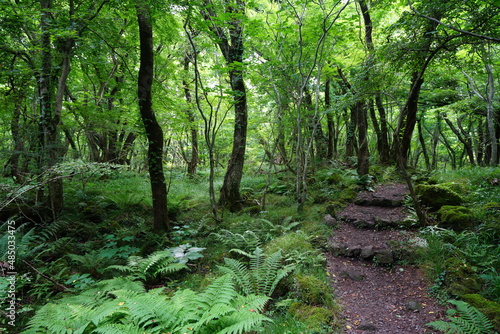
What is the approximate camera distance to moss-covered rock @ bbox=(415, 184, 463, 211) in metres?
6.11

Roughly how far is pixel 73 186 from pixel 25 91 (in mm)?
3453

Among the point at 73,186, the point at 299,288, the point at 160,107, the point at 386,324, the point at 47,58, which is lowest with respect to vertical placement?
the point at 386,324

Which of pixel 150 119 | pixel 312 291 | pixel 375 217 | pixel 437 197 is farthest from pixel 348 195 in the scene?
pixel 150 119

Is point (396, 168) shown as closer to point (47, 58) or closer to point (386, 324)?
point (386, 324)

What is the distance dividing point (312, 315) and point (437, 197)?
17.2 ft

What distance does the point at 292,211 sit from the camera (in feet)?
25.9

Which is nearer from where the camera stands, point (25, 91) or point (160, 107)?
point (25, 91)

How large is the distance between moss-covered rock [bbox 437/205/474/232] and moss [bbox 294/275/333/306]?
3552mm

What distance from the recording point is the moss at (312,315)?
10.1 feet

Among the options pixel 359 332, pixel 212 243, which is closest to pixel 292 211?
pixel 212 243

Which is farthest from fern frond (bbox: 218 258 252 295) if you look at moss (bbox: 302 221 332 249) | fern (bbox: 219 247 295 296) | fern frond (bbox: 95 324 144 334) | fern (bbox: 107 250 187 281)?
moss (bbox: 302 221 332 249)

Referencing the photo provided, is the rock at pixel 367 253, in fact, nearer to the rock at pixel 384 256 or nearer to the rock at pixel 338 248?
the rock at pixel 384 256

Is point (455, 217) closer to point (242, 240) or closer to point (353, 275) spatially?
point (353, 275)

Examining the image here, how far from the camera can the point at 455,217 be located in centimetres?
530
